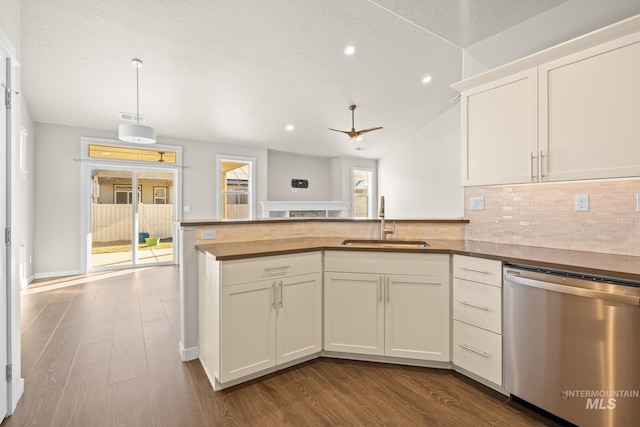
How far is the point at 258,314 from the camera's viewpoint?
1.97 meters

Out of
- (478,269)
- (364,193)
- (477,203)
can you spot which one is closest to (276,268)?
(478,269)

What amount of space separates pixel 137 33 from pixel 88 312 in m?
3.18

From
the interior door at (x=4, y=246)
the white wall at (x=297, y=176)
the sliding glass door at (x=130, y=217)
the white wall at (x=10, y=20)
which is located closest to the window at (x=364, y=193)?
the white wall at (x=297, y=176)

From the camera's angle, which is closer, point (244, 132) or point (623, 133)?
point (623, 133)

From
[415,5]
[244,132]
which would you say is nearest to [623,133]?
[415,5]

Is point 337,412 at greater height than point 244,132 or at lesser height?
lesser

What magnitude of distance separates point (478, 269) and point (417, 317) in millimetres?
546

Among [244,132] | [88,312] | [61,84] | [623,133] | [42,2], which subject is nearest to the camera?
[623,133]

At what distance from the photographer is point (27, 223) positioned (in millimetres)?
4527

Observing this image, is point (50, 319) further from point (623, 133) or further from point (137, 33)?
point (623, 133)

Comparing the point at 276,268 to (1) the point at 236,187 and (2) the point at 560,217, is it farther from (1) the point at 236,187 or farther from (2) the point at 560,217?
(1) the point at 236,187

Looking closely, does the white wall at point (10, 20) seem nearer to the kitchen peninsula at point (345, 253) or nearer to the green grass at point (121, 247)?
the kitchen peninsula at point (345, 253)

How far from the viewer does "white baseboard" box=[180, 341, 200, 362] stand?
2.31 m

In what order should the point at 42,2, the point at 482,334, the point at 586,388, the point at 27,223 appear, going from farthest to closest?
the point at 27,223 < the point at 42,2 < the point at 482,334 < the point at 586,388
